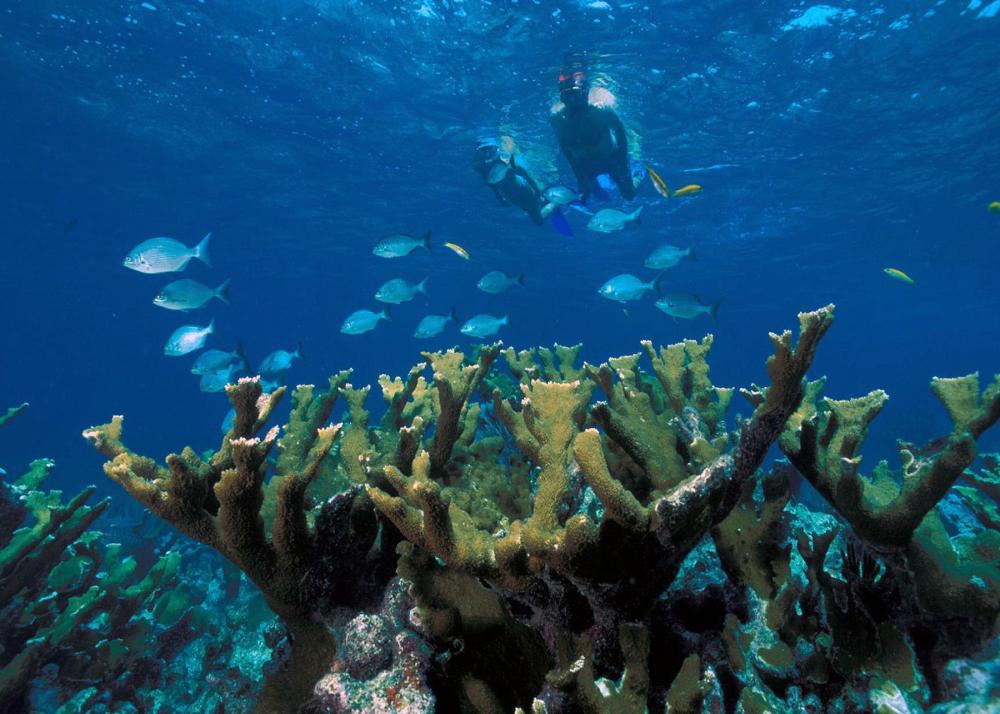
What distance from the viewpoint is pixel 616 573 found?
1798 millimetres

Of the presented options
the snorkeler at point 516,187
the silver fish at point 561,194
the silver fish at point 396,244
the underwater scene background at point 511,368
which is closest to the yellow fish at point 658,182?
the silver fish at point 561,194

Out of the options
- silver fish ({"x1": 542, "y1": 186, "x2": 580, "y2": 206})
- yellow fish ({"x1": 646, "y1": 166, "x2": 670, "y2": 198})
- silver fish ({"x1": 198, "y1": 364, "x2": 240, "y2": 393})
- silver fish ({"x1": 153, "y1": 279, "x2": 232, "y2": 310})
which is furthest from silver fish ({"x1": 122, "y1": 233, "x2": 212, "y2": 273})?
yellow fish ({"x1": 646, "y1": 166, "x2": 670, "y2": 198})

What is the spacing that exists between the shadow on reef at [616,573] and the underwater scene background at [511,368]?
15 mm

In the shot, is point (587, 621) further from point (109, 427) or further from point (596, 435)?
point (109, 427)

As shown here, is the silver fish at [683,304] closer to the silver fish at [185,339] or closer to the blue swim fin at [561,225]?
the blue swim fin at [561,225]

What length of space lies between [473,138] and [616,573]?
69.1 ft

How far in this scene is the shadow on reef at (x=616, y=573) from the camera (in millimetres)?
1786

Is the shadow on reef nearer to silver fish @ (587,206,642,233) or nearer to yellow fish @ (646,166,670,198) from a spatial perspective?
yellow fish @ (646,166,670,198)

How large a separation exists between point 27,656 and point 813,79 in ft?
70.6

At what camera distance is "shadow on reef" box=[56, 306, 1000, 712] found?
179 centimetres

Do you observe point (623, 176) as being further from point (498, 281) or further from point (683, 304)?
point (683, 304)

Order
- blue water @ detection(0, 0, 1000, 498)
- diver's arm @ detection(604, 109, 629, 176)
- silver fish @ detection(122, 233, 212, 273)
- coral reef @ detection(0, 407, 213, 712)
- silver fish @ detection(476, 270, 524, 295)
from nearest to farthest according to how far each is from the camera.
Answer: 1. coral reef @ detection(0, 407, 213, 712)
2. silver fish @ detection(122, 233, 212, 273)
3. silver fish @ detection(476, 270, 524, 295)
4. diver's arm @ detection(604, 109, 629, 176)
5. blue water @ detection(0, 0, 1000, 498)

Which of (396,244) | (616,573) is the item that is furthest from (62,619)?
(396,244)

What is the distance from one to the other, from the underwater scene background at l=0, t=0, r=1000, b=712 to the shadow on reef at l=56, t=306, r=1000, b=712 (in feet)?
0.05
